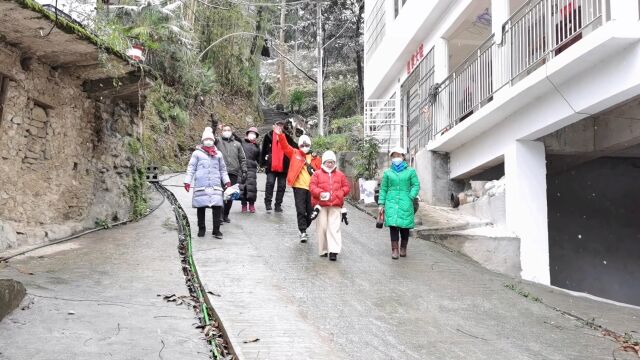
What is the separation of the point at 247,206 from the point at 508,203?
5.25 m

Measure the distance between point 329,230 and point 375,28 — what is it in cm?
1342

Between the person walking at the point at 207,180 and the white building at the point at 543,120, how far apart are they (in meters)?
4.81

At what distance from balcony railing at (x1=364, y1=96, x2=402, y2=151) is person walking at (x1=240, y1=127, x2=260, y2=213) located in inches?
222

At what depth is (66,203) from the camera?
9.38 metres

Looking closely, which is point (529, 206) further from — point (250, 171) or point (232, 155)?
point (232, 155)

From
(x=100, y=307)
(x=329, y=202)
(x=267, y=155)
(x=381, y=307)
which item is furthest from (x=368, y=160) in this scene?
(x=100, y=307)

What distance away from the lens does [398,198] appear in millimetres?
8805

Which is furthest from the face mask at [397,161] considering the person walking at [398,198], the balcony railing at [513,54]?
the balcony railing at [513,54]

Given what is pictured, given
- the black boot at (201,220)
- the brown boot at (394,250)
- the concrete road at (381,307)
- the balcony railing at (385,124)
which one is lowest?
the concrete road at (381,307)

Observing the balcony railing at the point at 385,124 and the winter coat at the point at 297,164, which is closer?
the winter coat at the point at 297,164

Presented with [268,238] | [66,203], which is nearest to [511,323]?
[268,238]

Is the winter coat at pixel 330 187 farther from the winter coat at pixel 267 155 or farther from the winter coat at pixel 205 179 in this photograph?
the winter coat at pixel 267 155

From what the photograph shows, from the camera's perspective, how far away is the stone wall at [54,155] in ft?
25.9

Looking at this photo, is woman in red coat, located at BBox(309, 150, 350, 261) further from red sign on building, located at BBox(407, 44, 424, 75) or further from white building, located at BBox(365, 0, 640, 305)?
red sign on building, located at BBox(407, 44, 424, 75)
